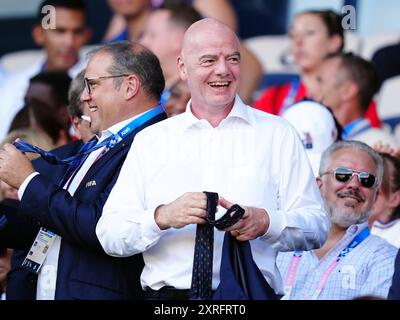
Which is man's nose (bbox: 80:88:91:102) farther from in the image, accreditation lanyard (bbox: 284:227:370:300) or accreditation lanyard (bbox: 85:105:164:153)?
accreditation lanyard (bbox: 284:227:370:300)

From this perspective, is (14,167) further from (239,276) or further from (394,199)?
(394,199)

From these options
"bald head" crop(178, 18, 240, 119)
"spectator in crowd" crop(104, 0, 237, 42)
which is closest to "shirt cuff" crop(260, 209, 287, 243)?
"bald head" crop(178, 18, 240, 119)

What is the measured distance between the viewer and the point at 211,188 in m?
5.05

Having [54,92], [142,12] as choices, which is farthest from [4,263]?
[142,12]

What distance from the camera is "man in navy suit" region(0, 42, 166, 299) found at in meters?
5.29

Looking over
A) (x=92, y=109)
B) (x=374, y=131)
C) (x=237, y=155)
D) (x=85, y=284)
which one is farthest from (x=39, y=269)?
(x=374, y=131)

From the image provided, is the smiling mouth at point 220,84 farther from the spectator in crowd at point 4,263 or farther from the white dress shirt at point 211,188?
the spectator in crowd at point 4,263

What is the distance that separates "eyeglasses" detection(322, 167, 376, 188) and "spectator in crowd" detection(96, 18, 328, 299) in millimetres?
1003

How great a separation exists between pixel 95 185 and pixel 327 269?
3.98 ft

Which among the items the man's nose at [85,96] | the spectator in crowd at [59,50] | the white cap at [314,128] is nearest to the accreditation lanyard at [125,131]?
the man's nose at [85,96]

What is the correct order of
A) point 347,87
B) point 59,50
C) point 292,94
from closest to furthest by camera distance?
point 347,87
point 292,94
point 59,50

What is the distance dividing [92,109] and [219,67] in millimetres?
801

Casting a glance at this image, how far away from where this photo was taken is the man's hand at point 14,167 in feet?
17.4
